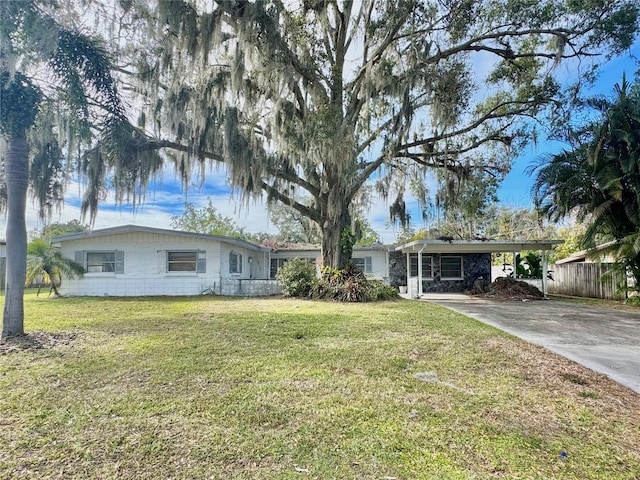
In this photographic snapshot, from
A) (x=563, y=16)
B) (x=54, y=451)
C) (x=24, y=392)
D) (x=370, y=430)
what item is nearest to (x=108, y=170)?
(x=24, y=392)

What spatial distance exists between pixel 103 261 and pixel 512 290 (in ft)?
52.6

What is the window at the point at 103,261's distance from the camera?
46.4 ft

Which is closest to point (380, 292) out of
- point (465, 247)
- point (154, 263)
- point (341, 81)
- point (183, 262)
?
point (465, 247)

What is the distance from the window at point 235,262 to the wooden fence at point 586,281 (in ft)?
44.5

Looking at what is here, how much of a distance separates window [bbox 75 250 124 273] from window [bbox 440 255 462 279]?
14.2 metres

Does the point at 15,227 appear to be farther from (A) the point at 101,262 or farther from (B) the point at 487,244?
(B) the point at 487,244

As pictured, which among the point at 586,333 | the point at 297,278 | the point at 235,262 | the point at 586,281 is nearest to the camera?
the point at 586,333

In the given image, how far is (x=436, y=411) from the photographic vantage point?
2.95 m

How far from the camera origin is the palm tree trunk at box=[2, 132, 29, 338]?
514cm

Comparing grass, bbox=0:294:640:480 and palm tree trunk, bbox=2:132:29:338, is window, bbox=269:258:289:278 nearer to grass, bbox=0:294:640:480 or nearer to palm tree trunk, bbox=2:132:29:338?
grass, bbox=0:294:640:480

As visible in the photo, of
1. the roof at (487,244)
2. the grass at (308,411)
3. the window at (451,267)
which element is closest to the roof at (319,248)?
the window at (451,267)

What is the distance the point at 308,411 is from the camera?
293cm

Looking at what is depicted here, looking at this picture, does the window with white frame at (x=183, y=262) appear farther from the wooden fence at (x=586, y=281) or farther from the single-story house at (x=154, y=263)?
the wooden fence at (x=586, y=281)

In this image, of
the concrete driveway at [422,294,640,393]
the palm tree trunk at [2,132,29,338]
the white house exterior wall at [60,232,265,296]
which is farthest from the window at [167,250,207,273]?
the concrete driveway at [422,294,640,393]
